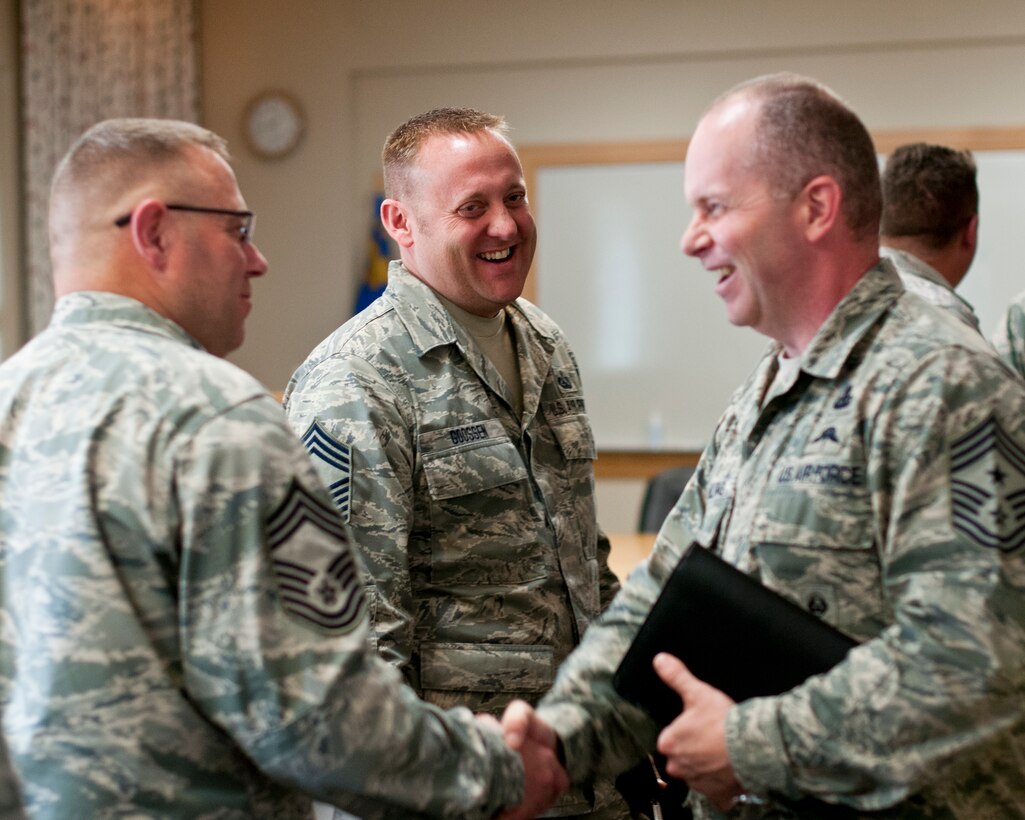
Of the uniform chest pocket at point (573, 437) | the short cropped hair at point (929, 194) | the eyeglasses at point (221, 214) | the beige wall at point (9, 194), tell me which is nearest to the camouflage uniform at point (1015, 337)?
the short cropped hair at point (929, 194)

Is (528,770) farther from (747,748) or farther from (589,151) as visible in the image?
(589,151)

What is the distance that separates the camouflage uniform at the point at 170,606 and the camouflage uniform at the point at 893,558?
510 millimetres

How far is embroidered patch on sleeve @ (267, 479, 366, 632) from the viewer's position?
136 centimetres

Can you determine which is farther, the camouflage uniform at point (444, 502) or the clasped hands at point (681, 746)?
the camouflage uniform at point (444, 502)

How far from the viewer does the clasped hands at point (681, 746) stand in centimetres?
151

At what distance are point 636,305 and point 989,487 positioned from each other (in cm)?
484

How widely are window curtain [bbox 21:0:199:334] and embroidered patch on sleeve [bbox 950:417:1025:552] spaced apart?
540 centimetres

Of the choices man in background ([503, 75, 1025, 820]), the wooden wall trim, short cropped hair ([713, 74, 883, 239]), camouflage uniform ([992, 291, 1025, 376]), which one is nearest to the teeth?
man in background ([503, 75, 1025, 820])

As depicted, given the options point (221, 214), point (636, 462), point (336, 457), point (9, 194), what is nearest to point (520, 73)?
point (636, 462)

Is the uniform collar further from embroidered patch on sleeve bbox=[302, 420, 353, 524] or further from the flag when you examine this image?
the flag

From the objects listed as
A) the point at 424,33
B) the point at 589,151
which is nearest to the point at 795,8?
the point at 589,151

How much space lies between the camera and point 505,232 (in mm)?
2273

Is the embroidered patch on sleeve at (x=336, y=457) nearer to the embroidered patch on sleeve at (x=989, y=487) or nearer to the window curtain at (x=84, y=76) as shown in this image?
the embroidered patch on sleeve at (x=989, y=487)

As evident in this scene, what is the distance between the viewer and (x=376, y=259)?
6289 millimetres
